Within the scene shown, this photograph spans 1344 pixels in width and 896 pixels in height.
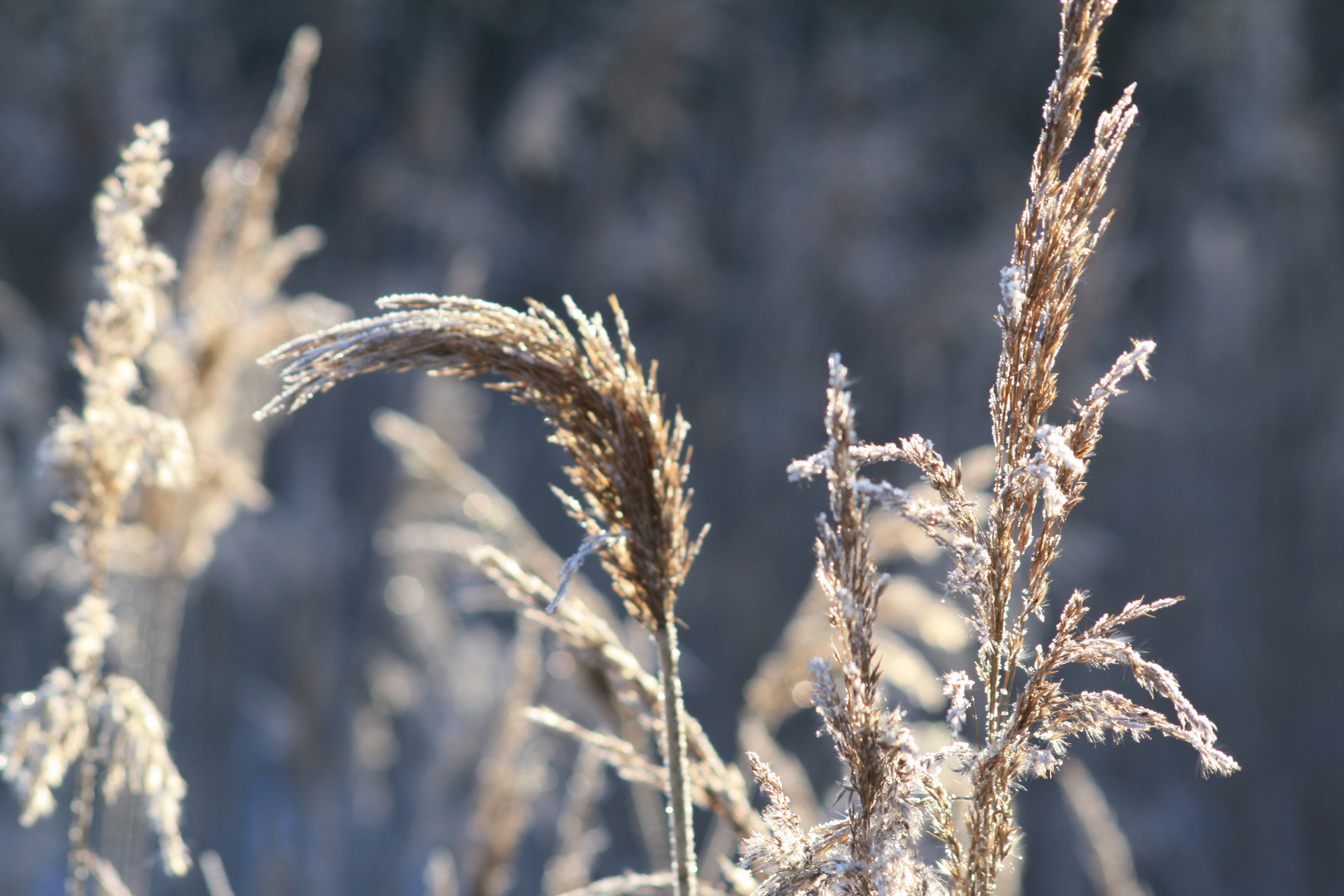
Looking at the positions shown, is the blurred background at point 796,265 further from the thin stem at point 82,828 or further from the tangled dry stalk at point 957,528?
the tangled dry stalk at point 957,528

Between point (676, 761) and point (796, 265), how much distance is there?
5.69 meters

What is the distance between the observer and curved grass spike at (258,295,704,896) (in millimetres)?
805

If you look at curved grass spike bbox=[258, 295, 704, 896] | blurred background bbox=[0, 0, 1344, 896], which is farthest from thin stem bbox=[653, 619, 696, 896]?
blurred background bbox=[0, 0, 1344, 896]

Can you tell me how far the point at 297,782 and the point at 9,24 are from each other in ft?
17.5

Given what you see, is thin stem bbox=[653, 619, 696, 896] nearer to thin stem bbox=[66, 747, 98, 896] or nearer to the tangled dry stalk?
the tangled dry stalk

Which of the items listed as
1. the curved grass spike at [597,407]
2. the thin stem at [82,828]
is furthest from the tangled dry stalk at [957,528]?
the thin stem at [82,828]

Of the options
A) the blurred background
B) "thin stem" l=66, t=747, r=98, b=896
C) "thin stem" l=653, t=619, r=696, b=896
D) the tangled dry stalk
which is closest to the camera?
the tangled dry stalk

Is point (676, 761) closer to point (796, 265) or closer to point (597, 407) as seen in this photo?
point (597, 407)

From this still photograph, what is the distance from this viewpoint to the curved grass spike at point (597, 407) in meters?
0.81

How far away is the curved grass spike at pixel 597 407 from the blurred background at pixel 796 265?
15.4 ft

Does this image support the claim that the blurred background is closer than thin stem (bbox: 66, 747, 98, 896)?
No

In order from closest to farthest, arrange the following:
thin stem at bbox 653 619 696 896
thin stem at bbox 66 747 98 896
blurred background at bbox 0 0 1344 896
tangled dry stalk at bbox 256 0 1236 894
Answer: tangled dry stalk at bbox 256 0 1236 894 < thin stem at bbox 653 619 696 896 < thin stem at bbox 66 747 98 896 < blurred background at bbox 0 0 1344 896

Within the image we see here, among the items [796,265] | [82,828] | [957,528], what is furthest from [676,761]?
[796,265]

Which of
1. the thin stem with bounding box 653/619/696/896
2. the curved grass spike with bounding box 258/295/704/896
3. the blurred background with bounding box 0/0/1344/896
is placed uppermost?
the blurred background with bounding box 0/0/1344/896
